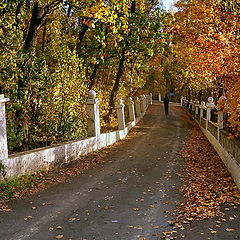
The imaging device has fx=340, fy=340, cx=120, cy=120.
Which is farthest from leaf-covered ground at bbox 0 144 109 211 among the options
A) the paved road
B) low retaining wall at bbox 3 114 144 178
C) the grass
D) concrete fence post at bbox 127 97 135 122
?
concrete fence post at bbox 127 97 135 122

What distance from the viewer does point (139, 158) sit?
12617 millimetres

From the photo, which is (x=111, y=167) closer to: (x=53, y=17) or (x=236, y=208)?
(x=236, y=208)

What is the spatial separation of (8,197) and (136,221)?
116 inches

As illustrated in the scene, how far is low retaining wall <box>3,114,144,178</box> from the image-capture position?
8356mm

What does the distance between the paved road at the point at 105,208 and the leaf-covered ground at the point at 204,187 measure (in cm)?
27

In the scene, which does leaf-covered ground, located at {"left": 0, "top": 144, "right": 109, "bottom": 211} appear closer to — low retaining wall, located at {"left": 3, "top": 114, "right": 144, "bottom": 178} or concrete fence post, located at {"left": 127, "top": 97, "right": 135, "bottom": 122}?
low retaining wall, located at {"left": 3, "top": 114, "right": 144, "bottom": 178}

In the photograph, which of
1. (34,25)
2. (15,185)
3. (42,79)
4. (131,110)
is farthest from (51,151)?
(131,110)

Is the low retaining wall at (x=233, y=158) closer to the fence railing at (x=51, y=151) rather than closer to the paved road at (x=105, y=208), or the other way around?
the paved road at (x=105, y=208)

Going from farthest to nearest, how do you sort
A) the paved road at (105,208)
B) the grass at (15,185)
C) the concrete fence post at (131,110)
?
the concrete fence post at (131,110) → the grass at (15,185) → the paved road at (105,208)

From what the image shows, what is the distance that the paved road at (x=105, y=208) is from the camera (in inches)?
210

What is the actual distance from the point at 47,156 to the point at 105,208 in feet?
12.6

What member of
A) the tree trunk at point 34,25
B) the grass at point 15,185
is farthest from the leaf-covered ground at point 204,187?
the tree trunk at point 34,25

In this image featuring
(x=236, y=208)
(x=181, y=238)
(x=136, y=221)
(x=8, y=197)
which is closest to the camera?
(x=181, y=238)

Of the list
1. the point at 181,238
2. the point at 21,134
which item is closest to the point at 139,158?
the point at 21,134
